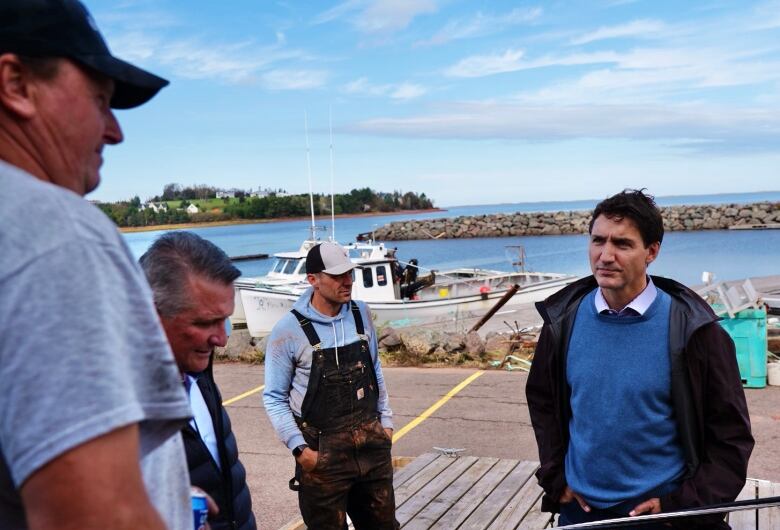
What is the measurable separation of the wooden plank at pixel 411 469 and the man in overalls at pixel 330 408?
4.48 feet

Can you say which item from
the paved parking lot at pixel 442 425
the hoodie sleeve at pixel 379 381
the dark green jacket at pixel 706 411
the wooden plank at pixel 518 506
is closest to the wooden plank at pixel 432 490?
the wooden plank at pixel 518 506

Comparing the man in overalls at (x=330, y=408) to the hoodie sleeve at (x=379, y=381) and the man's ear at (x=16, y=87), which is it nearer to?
the hoodie sleeve at (x=379, y=381)

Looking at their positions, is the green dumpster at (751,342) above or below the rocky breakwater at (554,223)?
above

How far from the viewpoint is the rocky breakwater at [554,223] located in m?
89.4

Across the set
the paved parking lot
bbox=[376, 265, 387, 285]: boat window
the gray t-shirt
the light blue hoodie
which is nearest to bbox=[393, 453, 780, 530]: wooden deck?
the paved parking lot

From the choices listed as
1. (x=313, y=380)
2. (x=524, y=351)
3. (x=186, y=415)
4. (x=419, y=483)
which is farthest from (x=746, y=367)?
(x=186, y=415)

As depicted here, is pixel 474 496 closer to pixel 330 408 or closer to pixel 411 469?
pixel 411 469

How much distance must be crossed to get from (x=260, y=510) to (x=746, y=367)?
20.3 ft

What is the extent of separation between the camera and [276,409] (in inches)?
153

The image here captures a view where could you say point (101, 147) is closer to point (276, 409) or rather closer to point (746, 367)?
point (276, 409)

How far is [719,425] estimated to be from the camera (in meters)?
2.82

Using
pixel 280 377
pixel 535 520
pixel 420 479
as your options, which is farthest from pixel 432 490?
pixel 280 377

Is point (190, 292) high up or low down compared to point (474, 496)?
up

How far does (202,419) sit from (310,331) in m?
1.49
